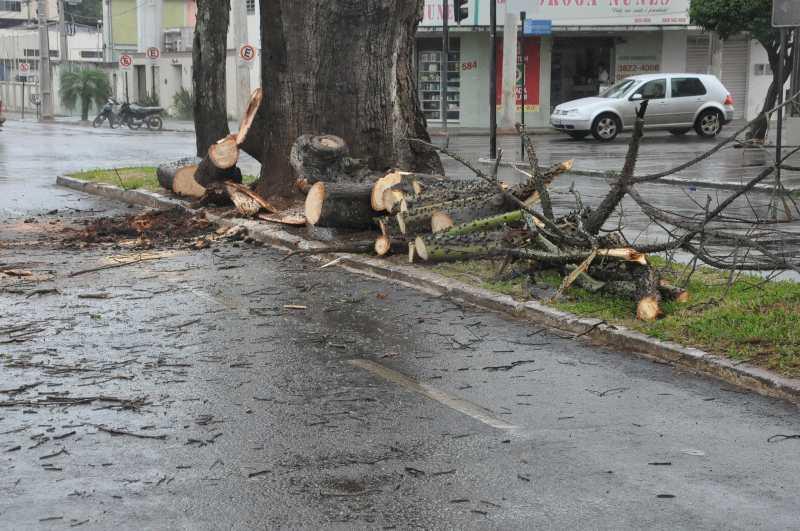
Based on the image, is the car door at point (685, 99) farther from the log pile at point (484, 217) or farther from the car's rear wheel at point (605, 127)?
the log pile at point (484, 217)

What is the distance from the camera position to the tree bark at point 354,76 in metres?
13.0

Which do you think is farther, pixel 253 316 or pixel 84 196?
pixel 84 196

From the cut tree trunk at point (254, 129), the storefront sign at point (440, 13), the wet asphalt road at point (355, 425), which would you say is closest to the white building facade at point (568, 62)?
the storefront sign at point (440, 13)

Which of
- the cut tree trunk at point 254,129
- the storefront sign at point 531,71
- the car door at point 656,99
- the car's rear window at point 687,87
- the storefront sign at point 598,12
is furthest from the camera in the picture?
the storefront sign at point 531,71

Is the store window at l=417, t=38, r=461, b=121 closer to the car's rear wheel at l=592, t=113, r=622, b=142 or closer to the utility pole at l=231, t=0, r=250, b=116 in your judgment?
the utility pole at l=231, t=0, r=250, b=116

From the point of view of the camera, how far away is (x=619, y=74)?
42406mm

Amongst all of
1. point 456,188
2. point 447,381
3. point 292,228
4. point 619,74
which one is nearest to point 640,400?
point 447,381

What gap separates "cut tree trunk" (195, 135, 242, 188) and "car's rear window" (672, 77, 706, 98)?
19.6 metres

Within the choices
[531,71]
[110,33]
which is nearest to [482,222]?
[531,71]

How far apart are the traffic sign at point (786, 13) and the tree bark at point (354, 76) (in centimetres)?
495

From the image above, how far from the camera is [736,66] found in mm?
43500

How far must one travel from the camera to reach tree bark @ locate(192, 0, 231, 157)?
59.5ft

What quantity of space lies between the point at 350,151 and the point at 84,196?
647 cm

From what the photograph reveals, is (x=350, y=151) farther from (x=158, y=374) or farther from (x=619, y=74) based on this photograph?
(x=619, y=74)
